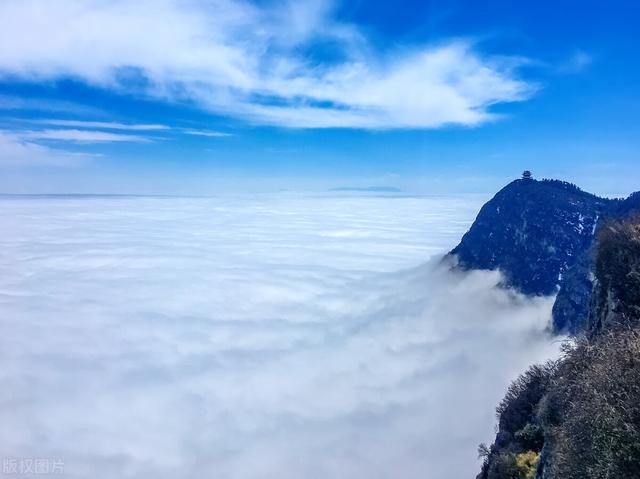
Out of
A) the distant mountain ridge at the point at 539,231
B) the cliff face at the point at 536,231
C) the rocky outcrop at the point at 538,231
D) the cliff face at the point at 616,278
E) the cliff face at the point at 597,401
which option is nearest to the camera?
the cliff face at the point at 597,401

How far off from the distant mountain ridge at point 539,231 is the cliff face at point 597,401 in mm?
100620

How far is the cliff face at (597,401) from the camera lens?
12.7 m

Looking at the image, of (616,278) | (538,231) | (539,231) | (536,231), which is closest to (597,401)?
(616,278)

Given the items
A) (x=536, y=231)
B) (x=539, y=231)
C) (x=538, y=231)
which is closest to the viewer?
(x=539, y=231)

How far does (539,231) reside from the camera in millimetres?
134625

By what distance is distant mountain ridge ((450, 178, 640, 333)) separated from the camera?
127562 millimetres

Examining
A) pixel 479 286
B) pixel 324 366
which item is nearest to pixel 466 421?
pixel 324 366

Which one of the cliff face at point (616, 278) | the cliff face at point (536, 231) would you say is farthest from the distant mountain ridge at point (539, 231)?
the cliff face at point (616, 278)

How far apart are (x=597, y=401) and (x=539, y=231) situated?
137 metres

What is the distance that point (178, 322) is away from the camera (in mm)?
189250

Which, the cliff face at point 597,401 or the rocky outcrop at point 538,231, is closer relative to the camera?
the cliff face at point 597,401

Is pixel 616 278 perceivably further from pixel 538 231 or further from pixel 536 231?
pixel 536 231

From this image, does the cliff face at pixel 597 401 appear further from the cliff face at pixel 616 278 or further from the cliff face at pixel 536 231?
the cliff face at pixel 536 231

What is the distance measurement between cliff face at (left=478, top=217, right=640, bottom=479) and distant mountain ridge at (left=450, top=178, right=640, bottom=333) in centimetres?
10062
